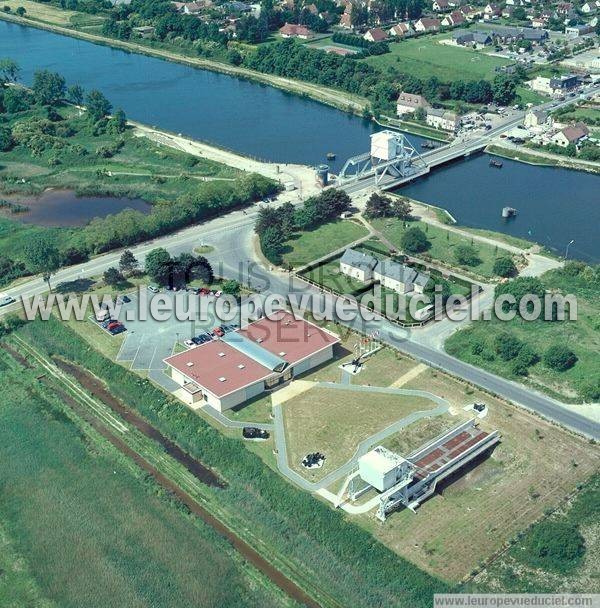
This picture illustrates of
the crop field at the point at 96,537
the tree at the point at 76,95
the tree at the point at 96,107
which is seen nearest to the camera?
the crop field at the point at 96,537

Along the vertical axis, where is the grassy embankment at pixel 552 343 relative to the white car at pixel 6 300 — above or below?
above

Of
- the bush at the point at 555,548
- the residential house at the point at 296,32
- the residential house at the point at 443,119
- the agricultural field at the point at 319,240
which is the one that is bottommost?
the bush at the point at 555,548

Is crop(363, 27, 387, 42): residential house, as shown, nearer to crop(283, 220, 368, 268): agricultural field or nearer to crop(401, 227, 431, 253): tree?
crop(283, 220, 368, 268): agricultural field

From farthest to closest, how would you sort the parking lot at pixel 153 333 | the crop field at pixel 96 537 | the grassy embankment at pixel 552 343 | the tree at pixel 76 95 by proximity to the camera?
the tree at pixel 76 95 < the parking lot at pixel 153 333 < the grassy embankment at pixel 552 343 < the crop field at pixel 96 537

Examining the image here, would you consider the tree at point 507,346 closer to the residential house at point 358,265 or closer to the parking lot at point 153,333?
the residential house at point 358,265

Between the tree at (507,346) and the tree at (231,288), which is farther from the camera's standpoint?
the tree at (231,288)

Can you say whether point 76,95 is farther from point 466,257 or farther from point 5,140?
point 466,257

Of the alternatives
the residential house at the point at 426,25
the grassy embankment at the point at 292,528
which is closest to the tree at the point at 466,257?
the grassy embankment at the point at 292,528

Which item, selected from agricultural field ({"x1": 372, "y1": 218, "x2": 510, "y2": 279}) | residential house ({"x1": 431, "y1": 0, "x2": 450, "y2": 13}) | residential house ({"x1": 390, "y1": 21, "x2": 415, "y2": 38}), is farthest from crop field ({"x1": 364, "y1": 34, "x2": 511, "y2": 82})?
agricultural field ({"x1": 372, "y1": 218, "x2": 510, "y2": 279})
